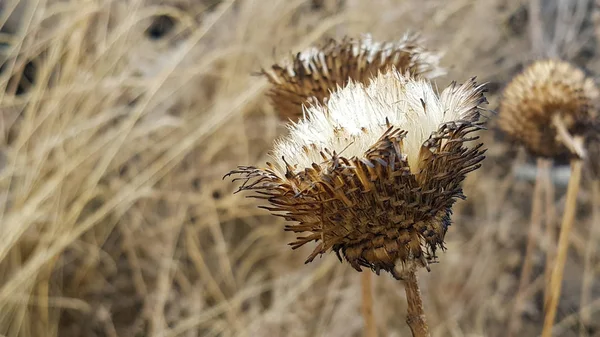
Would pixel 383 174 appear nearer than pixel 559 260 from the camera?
Yes

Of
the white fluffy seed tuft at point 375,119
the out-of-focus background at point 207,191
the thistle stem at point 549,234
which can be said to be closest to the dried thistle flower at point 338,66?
the white fluffy seed tuft at point 375,119

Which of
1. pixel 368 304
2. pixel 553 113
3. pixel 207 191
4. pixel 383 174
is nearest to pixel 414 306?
pixel 383 174

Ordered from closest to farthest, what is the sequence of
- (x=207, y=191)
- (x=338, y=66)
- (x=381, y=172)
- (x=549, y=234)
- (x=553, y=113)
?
(x=381, y=172)
(x=338, y=66)
(x=553, y=113)
(x=549, y=234)
(x=207, y=191)

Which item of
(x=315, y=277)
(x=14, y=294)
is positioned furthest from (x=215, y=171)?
(x=14, y=294)

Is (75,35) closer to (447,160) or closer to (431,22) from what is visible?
(431,22)

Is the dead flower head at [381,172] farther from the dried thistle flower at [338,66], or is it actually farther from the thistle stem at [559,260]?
the thistle stem at [559,260]

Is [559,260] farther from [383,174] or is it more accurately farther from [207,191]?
[207,191]

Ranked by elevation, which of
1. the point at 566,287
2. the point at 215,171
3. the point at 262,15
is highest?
the point at 262,15
